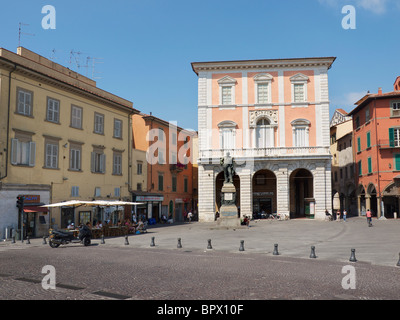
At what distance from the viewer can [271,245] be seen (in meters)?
20.7

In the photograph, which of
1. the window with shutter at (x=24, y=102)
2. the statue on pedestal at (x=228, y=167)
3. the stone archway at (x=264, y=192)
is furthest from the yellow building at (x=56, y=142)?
the stone archway at (x=264, y=192)

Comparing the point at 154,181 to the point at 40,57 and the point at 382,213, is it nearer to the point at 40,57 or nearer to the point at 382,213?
the point at 40,57

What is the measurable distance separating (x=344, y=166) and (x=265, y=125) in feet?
57.6

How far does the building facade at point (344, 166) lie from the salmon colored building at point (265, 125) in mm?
9733

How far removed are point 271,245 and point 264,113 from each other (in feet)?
90.7

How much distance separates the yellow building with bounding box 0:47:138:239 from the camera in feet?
85.7

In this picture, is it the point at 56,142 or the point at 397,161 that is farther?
the point at 397,161

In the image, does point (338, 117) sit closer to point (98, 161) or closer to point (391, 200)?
point (391, 200)

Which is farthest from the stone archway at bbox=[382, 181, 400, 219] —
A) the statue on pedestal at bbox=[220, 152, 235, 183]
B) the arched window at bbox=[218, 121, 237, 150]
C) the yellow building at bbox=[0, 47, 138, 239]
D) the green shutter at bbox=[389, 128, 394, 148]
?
the yellow building at bbox=[0, 47, 138, 239]

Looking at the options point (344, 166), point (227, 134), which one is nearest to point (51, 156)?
point (227, 134)

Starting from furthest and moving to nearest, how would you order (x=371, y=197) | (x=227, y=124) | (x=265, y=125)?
1. (x=371, y=197)
2. (x=227, y=124)
3. (x=265, y=125)

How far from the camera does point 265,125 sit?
152 feet

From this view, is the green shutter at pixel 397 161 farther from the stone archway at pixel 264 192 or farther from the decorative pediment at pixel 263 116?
the stone archway at pixel 264 192
